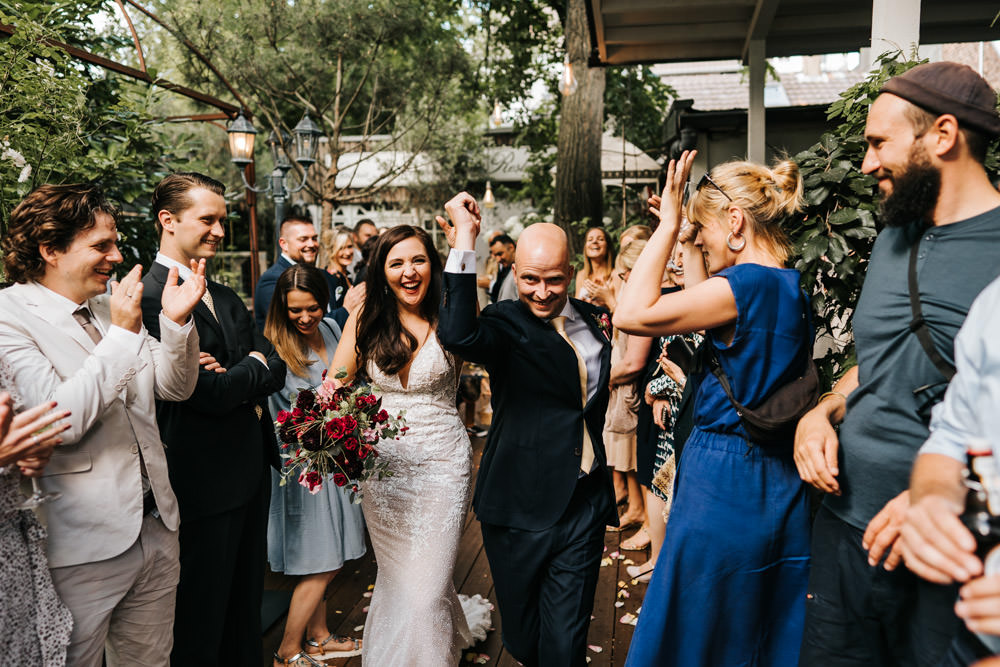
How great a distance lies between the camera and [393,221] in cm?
2181

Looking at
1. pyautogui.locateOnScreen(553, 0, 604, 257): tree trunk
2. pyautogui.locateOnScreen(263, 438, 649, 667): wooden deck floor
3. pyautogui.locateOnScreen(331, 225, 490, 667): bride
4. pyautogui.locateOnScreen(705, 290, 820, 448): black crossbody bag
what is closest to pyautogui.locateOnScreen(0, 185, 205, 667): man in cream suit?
pyautogui.locateOnScreen(331, 225, 490, 667): bride

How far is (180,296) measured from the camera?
8.01 ft

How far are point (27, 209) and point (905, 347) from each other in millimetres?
2585

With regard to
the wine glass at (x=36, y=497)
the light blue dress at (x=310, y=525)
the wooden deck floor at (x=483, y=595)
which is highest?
the wine glass at (x=36, y=497)

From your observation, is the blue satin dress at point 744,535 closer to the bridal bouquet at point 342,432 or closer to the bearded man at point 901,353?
the bearded man at point 901,353

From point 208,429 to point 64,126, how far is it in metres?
1.84

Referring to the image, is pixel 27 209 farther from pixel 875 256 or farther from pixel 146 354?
pixel 875 256

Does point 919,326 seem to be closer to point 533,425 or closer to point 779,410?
point 779,410

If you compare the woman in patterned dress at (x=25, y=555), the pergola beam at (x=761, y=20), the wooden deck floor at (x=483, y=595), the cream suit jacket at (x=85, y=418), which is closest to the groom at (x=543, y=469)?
the wooden deck floor at (x=483, y=595)

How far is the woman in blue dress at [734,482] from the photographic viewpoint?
2131 millimetres

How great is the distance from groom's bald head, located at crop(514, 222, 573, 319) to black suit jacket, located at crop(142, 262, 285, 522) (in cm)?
115

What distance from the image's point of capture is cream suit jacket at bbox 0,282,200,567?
206 cm

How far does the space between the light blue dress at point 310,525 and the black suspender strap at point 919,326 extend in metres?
2.89

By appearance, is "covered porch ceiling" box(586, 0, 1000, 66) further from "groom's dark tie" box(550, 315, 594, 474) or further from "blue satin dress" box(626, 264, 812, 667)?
"blue satin dress" box(626, 264, 812, 667)
